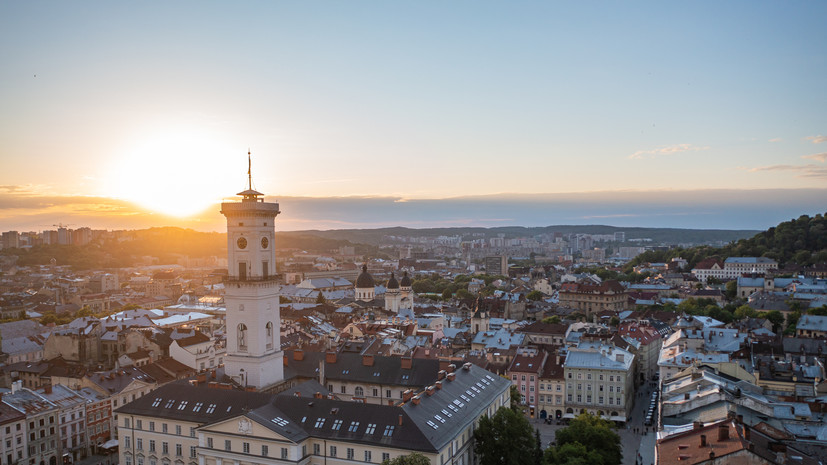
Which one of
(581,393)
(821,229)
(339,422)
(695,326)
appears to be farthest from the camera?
(821,229)

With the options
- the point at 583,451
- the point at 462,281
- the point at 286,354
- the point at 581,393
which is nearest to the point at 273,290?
the point at 286,354

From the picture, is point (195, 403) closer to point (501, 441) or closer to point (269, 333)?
point (269, 333)

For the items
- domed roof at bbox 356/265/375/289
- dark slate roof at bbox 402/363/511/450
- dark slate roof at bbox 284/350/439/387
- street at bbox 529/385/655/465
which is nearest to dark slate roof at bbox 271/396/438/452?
dark slate roof at bbox 402/363/511/450

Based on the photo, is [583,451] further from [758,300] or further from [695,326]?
[758,300]

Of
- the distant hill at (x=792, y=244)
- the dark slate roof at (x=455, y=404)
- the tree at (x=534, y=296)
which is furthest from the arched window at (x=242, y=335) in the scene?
the distant hill at (x=792, y=244)

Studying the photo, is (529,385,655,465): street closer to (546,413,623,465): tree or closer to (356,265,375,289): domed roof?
(546,413,623,465): tree
